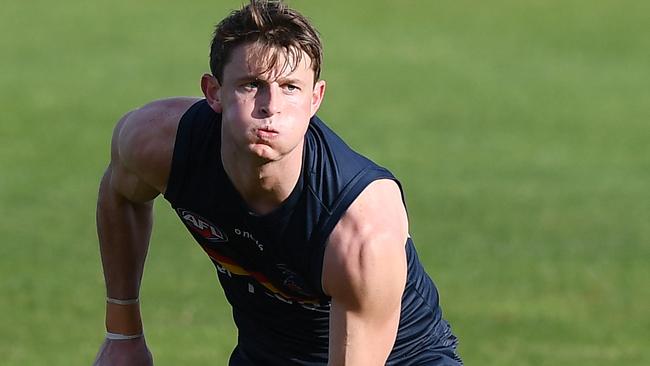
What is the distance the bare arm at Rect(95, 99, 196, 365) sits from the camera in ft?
20.0

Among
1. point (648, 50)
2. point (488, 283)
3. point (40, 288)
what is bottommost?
point (40, 288)

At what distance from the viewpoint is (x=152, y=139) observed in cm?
598

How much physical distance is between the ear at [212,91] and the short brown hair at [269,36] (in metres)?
0.03

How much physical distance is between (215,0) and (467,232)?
45.6ft

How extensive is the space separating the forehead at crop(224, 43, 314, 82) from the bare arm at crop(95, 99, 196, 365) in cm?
76

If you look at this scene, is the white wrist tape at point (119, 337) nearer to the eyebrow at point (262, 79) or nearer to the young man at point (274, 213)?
the young man at point (274, 213)

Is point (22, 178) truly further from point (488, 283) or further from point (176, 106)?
point (176, 106)

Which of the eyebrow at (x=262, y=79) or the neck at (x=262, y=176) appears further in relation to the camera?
the neck at (x=262, y=176)

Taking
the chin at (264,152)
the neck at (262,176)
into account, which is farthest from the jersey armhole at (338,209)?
the chin at (264,152)

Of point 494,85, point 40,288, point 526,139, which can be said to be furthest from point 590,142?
point 40,288

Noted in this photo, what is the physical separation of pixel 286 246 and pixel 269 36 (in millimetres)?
829

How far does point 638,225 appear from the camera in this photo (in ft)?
47.8

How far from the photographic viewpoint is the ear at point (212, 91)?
552 cm

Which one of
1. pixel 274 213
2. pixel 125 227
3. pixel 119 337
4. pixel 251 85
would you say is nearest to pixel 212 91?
pixel 251 85
